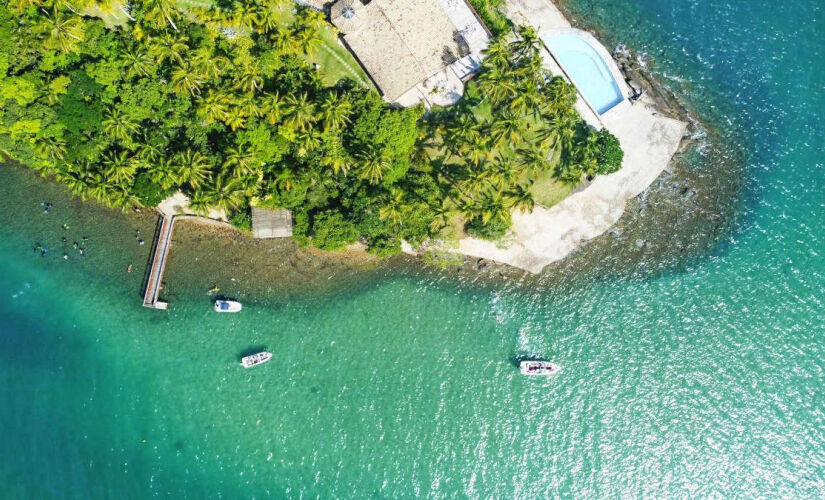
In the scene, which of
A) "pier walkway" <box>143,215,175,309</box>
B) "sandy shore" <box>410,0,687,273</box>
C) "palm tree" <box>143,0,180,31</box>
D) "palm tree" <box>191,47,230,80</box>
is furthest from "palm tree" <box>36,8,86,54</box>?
"sandy shore" <box>410,0,687,273</box>

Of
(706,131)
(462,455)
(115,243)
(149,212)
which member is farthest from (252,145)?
(706,131)

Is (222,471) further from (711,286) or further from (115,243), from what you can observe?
(711,286)

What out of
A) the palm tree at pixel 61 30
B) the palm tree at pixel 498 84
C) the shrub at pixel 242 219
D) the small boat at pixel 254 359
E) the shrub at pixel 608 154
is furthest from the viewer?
the small boat at pixel 254 359

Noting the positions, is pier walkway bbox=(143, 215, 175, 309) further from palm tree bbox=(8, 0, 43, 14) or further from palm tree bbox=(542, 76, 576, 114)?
palm tree bbox=(542, 76, 576, 114)

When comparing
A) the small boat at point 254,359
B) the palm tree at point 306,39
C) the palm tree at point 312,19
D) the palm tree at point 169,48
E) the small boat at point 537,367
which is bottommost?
the small boat at point 537,367

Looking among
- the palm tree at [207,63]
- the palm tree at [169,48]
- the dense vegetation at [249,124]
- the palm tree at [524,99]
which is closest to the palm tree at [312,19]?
the dense vegetation at [249,124]

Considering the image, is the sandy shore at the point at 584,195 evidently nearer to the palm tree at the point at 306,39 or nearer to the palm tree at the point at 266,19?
the palm tree at the point at 306,39
